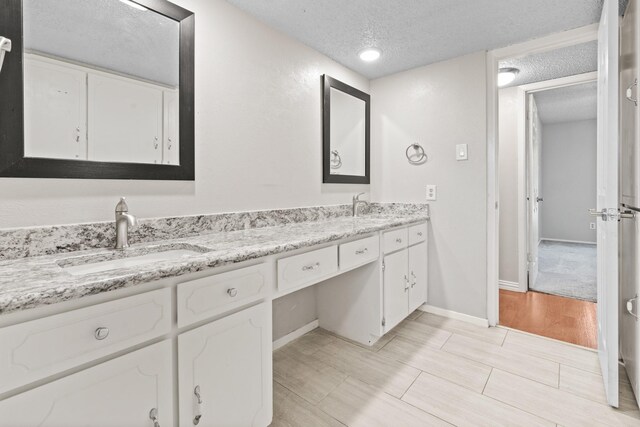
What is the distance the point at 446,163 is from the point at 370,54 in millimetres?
1017

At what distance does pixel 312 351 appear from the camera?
2.04m

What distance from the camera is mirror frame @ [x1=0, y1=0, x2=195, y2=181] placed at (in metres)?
1.09

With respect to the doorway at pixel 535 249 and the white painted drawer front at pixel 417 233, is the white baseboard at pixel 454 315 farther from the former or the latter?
the white painted drawer front at pixel 417 233

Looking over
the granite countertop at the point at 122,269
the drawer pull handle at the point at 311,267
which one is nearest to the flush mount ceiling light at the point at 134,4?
the granite countertop at the point at 122,269

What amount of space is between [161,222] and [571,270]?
4.62m

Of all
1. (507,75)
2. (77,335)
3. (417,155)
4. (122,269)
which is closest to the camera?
(77,335)

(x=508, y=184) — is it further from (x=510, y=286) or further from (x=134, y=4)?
(x=134, y=4)

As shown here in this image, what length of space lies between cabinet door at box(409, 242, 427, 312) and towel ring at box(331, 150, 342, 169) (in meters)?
0.86

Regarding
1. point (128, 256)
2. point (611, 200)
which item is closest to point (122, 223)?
point (128, 256)

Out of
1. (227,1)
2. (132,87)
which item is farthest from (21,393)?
(227,1)

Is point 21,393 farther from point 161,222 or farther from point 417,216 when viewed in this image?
point 417,216

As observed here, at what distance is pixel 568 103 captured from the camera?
4.38 m

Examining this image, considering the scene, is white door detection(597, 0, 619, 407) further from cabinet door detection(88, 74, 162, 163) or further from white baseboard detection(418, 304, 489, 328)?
cabinet door detection(88, 74, 162, 163)

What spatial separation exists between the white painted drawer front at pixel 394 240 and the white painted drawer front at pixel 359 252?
3.5 inches
